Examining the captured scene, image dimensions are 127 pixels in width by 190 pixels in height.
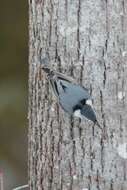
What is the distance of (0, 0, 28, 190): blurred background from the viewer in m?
7.70

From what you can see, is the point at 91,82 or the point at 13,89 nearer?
the point at 91,82

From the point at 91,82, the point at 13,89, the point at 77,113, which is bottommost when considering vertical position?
the point at 13,89

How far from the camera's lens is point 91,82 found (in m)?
3.16

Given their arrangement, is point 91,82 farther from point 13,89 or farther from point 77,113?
point 13,89

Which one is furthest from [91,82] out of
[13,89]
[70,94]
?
[13,89]

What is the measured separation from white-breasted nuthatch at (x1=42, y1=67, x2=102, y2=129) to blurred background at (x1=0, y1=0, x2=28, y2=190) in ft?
14.7

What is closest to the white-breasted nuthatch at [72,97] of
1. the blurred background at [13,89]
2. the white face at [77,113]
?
the white face at [77,113]

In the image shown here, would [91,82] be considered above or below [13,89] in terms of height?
A: above

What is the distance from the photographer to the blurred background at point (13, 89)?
Answer: 303 inches

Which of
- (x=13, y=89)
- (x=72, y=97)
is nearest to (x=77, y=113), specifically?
(x=72, y=97)


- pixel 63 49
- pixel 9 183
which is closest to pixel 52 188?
pixel 63 49

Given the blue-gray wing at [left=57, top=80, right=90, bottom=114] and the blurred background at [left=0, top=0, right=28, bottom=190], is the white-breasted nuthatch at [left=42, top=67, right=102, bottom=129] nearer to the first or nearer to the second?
the blue-gray wing at [left=57, top=80, right=90, bottom=114]

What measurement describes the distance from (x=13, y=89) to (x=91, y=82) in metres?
4.67

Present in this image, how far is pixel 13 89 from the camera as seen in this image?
7.78 metres
